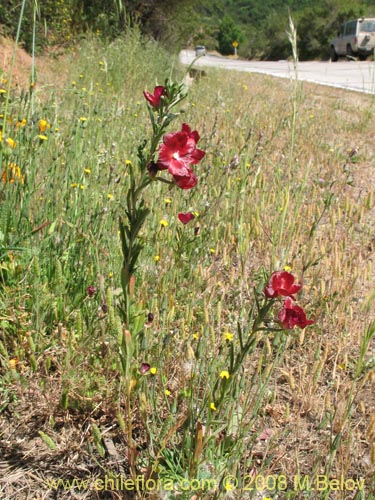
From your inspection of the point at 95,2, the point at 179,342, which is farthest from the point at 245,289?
the point at 95,2

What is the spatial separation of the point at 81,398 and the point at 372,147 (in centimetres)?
488

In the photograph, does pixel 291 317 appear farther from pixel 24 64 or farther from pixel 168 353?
pixel 24 64

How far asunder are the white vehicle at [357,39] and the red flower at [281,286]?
824 inches

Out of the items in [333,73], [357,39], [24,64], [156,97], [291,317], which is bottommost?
[291,317]

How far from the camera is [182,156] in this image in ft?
3.49

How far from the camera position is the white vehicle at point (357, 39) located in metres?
20.0

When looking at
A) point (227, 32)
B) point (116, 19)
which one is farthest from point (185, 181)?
point (227, 32)

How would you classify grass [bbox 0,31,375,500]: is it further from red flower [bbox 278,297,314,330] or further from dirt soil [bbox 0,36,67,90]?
dirt soil [bbox 0,36,67,90]

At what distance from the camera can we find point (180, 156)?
1.06 metres

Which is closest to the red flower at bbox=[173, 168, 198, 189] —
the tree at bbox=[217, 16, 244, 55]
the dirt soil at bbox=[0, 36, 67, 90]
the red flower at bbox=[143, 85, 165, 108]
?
the red flower at bbox=[143, 85, 165, 108]

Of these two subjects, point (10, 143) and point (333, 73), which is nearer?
point (10, 143)

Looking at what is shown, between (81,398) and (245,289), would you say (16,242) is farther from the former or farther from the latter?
(245,289)

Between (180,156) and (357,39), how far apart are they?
872 inches

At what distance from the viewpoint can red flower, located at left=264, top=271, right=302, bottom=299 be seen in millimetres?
1162
